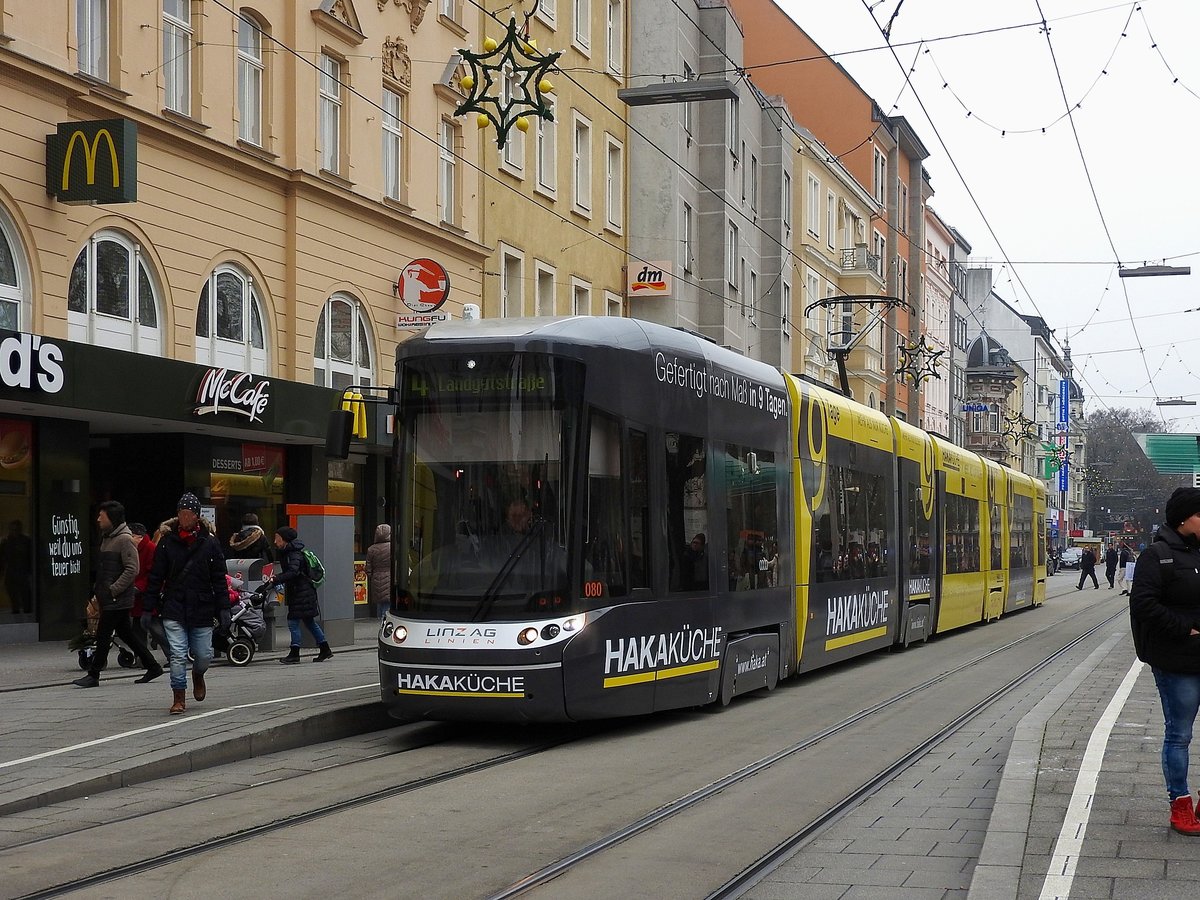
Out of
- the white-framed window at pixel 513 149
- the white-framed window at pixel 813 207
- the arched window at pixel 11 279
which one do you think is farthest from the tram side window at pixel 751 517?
the white-framed window at pixel 813 207

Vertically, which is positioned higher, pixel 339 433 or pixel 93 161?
pixel 93 161

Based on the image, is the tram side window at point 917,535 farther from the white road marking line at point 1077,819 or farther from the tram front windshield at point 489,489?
the tram front windshield at point 489,489

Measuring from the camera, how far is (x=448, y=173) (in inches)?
1137

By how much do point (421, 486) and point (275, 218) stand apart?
12543 mm

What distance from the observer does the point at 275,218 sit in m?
23.4

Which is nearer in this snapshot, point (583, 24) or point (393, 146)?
point (393, 146)

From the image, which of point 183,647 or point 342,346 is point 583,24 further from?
point 183,647

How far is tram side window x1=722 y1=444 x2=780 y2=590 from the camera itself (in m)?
14.3

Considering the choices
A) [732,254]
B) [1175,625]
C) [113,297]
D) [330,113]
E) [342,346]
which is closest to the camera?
[1175,625]

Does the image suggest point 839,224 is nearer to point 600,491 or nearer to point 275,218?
point 275,218

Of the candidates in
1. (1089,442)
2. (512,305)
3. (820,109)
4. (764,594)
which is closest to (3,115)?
(764,594)

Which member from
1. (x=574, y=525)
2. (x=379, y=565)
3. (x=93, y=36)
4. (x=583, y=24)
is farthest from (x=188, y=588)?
(x=583, y=24)

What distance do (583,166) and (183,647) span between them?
23868 millimetres

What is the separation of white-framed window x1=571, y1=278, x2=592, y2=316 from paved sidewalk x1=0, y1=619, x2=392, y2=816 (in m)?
18.1
